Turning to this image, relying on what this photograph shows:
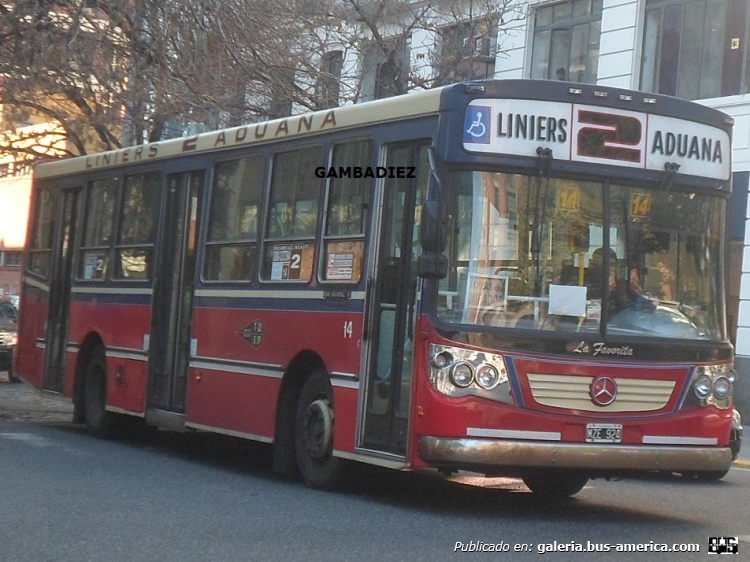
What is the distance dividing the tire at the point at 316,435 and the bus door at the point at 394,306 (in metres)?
0.63

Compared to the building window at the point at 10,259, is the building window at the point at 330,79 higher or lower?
higher

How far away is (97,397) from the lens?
15.2 m

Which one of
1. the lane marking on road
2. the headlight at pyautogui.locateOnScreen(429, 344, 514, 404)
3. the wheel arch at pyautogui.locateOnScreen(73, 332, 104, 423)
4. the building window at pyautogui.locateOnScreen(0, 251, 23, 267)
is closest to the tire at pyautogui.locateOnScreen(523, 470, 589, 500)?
the headlight at pyautogui.locateOnScreen(429, 344, 514, 404)

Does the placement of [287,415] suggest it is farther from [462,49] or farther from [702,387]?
[462,49]

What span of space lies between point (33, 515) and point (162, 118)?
41.8 feet

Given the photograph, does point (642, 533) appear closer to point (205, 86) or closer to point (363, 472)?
point (363, 472)

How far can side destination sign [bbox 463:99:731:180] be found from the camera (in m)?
9.34

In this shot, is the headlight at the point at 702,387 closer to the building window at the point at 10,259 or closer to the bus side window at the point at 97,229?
the bus side window at the point at 97,229

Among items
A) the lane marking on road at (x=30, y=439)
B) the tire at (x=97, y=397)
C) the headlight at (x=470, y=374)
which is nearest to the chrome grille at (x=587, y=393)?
the headlight at (x=470, y=374)

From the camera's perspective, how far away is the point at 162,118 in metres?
20.8

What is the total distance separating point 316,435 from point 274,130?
9.17 feet

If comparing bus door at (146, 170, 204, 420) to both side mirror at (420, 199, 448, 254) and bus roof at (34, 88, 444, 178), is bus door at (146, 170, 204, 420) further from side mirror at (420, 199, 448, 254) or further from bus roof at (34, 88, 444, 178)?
side mirror at (420, 199, 448, 254)

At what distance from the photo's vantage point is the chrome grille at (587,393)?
9242 millimetres

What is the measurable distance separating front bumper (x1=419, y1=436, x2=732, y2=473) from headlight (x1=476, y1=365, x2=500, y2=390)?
363mm
